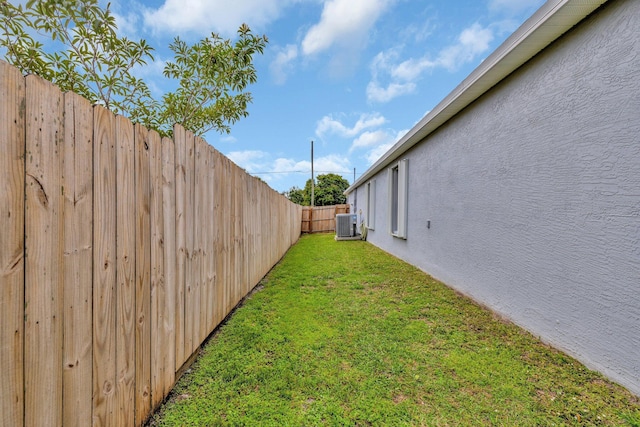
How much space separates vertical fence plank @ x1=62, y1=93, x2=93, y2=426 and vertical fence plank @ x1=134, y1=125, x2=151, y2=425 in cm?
31

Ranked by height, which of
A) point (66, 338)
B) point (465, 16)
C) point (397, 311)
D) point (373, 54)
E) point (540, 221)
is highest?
point (373, 54)

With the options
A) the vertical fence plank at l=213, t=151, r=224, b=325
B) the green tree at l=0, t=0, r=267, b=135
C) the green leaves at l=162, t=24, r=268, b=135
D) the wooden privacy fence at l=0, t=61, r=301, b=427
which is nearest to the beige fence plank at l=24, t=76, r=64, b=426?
the wooden privacy fence at l=0, t=61, r=301, b=427

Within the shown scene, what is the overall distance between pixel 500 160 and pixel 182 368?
3.65 m

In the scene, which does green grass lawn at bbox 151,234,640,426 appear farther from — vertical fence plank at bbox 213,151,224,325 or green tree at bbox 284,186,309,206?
green tree at bbox 284,186,309,206

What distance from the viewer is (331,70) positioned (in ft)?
26.9

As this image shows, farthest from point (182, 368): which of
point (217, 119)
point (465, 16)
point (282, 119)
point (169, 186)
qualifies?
point (282, 119)

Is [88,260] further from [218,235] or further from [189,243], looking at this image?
[218,235]

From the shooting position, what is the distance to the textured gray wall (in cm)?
182

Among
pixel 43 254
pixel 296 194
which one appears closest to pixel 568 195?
pixel 43 254

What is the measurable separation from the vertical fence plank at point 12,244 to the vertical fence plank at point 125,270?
41 centimetres

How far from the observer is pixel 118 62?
299 centimetres

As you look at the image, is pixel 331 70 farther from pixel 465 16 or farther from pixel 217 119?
pixel 217 119

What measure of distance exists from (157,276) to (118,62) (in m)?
2.78

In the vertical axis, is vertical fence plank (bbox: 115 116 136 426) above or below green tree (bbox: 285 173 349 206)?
below
